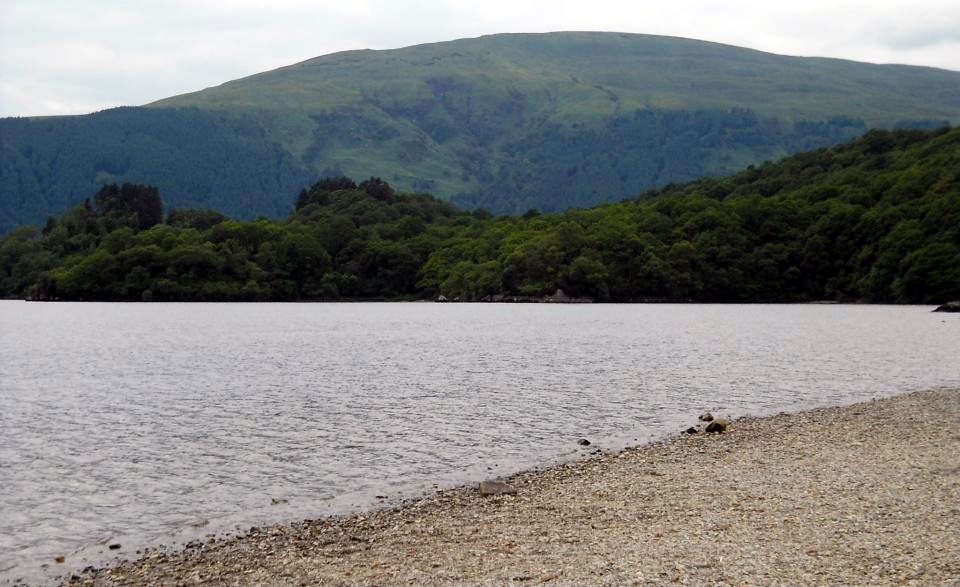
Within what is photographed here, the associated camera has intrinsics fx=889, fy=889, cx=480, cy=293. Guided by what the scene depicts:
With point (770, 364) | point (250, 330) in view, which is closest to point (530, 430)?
point (770, 364)

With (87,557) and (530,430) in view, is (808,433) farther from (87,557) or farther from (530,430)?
(87,557)

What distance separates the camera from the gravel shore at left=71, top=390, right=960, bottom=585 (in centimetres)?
1633

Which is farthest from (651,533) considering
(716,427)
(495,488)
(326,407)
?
(326,407)

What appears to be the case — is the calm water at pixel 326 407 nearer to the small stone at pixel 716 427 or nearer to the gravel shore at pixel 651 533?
the small stone at pixel 716 427

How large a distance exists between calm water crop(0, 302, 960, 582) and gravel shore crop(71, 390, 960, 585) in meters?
2.74

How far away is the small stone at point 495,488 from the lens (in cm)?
2472

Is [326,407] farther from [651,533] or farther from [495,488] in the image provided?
[651,533]

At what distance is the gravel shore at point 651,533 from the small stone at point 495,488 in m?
0.39

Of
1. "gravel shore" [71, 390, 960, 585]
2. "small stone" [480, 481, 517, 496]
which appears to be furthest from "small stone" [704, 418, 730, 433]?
"small stone" [480, 481, 517, 496]

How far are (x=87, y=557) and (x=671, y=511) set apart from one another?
13359 mm

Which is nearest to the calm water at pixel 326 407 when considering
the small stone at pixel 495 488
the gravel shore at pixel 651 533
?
the small stone at pixel 495 488

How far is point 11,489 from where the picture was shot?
26.2 m

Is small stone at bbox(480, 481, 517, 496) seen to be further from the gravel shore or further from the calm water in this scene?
the calm water

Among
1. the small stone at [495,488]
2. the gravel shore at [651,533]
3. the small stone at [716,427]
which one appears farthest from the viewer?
the small stone at [716,427]
